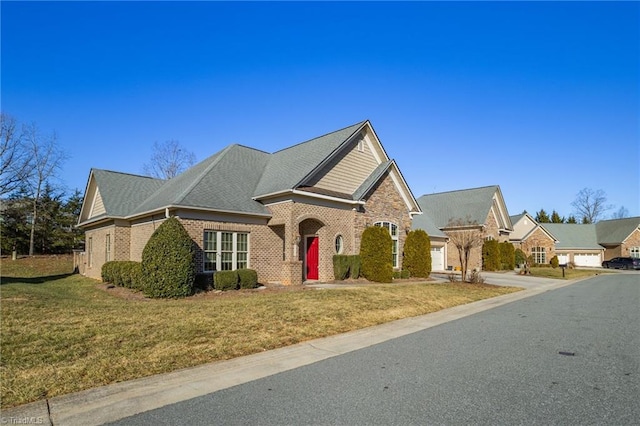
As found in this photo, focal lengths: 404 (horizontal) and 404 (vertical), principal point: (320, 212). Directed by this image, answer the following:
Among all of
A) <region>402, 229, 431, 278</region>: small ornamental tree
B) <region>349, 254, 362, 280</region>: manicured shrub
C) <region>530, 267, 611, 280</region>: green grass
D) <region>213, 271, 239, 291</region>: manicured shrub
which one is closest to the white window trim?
<region>402, 229, 431, 278</region>: small ornamental tree

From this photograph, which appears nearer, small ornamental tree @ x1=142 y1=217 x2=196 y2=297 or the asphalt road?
the asphalt road

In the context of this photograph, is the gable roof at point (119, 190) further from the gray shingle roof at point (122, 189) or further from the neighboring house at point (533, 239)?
the neighboring house at point (533, 239)

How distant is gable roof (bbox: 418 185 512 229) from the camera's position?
123 ft

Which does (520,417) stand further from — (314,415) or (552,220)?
(552,220)

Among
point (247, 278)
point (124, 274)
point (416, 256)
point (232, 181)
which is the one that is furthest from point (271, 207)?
point (416, 256)

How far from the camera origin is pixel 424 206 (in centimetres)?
4291

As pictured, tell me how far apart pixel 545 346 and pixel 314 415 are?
18.5 ft

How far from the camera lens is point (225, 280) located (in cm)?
1620

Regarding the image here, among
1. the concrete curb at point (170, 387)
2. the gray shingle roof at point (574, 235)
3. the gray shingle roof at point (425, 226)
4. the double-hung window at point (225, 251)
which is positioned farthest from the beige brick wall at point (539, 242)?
the concrete curb at point (170, 387)

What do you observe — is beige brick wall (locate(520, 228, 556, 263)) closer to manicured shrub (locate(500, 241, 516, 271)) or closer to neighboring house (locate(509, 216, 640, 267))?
neighboring house (locate(509, 216, 640, 267))

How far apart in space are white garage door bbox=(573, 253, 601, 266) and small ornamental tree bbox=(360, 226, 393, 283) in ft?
153

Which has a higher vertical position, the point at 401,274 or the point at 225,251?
the point at 225,251

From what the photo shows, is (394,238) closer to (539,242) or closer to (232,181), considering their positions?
(232,181)

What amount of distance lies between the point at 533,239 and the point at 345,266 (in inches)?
1520
